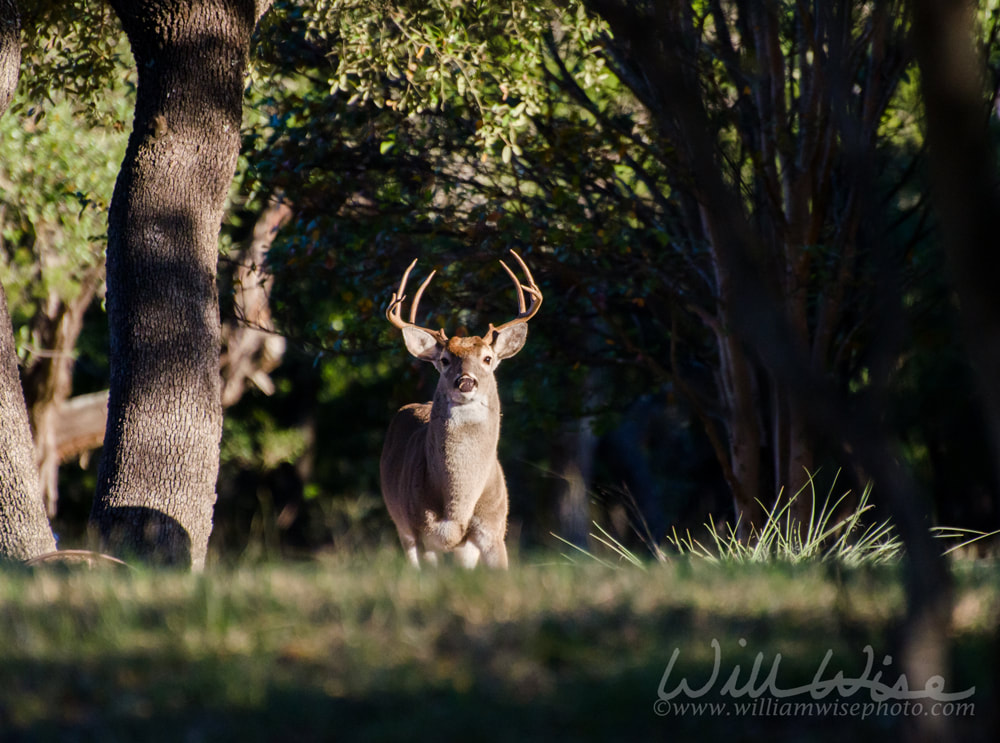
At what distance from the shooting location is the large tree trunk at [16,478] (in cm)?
663

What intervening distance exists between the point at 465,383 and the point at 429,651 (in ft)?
15.9

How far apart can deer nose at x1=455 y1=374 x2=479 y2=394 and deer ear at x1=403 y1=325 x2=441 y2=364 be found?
511 millimetres

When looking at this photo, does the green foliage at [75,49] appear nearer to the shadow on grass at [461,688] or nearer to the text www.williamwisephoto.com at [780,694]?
the shadow on grass at [461,688]

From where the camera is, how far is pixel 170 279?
23.4 feet

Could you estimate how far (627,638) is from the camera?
3678mm

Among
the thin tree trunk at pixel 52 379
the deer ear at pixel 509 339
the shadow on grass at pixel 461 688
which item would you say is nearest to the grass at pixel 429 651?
the shadow on grass at pixel 461 688

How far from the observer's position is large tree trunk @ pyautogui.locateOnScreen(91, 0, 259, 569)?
6.89 meters

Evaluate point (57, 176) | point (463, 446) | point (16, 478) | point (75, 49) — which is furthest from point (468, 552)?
point (57, 176)

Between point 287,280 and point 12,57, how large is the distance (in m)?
4.62

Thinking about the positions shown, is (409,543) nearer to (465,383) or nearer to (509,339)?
(465,383)

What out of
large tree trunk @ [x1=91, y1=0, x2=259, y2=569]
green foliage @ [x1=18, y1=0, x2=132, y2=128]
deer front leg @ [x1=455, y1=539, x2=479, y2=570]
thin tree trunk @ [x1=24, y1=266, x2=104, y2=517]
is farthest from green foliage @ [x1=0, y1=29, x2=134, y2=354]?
deer front leg @ [x1=455, y1=539, x2=479, y2=570]

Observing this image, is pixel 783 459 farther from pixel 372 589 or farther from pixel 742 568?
pixel 372 589

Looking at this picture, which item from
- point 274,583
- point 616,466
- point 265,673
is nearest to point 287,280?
point 274,583

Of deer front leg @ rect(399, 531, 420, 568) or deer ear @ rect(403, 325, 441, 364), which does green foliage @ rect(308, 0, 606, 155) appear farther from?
deer front leg @ rect(399, 531, 420, 568)
